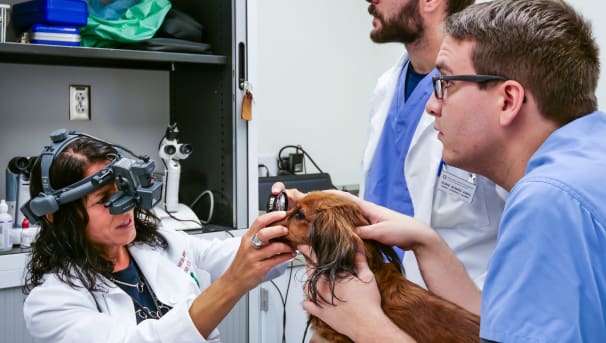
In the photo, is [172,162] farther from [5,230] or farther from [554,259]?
[554,259]

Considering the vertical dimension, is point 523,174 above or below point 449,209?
above

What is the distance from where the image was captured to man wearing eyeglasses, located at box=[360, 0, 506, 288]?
5.28 ft

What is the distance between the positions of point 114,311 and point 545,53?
111 centimetres

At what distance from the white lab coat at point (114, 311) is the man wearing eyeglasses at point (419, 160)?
24.4 inches

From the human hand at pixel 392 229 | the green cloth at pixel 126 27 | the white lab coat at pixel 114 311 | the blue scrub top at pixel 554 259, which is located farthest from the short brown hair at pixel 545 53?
the green cloth at pixel 126 27

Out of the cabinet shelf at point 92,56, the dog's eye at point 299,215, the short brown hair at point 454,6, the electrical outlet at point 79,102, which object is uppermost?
the short brown hair at point 454,6

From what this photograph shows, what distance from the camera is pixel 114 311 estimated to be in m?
1.51

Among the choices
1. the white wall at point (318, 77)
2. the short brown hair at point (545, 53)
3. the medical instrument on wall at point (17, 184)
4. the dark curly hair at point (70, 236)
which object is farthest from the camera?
the white wall at point (318, 77)

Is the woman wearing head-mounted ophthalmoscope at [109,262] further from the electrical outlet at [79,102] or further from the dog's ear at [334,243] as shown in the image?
the electrical outlet at [79,102]

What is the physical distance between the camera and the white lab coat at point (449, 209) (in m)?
1.59

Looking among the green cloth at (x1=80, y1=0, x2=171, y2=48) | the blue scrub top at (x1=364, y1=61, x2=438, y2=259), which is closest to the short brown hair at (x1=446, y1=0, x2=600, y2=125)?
the blue scrub top at (x1=364, y1=61, x2=438, y2=259)

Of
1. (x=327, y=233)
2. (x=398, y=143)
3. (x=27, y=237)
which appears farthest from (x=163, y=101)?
(x=327, y=233)

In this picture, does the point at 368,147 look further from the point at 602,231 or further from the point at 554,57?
the point at 602,231

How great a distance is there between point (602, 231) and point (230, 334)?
194 centimetres
